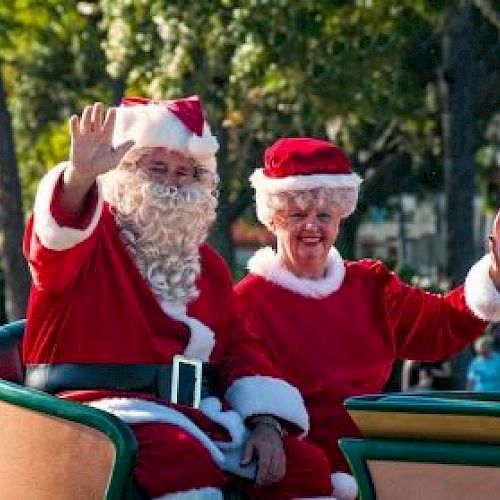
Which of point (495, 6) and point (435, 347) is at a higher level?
point (495, 6)

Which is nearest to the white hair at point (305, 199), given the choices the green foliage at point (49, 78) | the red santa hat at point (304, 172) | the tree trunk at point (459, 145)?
the red santa hat at point (304, 172)

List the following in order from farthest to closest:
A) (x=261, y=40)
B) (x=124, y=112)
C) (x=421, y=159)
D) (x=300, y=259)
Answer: (x=421, y=159)
(x=261, y=40)
(x=300, y=259)
(x=124, y=112)

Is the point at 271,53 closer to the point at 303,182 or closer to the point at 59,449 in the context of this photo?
the point at 303,182

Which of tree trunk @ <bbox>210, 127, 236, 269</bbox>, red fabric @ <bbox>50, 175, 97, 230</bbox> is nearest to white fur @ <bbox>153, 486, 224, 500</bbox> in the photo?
red fabric @ <bbox>50, 175, 97, 230</bbox>

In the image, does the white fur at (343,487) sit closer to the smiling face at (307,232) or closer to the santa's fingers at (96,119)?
the smiling face at (307,232)

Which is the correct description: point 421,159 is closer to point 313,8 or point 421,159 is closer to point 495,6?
point 495,6

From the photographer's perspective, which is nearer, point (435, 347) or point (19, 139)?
point (435, 347)

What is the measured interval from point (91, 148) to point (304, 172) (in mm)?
1079

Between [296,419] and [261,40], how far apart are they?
963 centimetres

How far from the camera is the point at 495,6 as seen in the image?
51.5 feet

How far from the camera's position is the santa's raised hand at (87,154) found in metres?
4.11

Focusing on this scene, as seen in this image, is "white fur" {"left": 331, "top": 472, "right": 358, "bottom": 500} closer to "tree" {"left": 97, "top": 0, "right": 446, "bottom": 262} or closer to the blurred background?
the blurred background

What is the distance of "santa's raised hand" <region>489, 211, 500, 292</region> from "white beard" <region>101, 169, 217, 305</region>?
2.80 ft

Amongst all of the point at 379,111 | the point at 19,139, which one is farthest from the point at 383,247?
the point at 379,111
